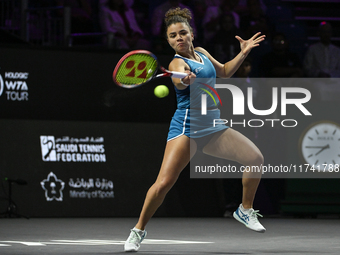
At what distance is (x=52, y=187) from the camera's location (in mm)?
8211

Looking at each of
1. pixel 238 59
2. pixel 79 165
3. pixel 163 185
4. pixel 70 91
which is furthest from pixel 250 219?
pixel 70 91

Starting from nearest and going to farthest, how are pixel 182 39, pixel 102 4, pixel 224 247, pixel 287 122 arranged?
pixel 182 39 < pixel 224 247 < pixel 287 122 < pixel 102 4

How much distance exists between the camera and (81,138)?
27.5ft

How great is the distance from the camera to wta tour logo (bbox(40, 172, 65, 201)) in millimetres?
8188

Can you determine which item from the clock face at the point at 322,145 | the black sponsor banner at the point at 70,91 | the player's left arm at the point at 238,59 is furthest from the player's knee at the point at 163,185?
the clock face at the point at 322,145

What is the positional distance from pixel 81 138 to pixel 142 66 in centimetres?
406

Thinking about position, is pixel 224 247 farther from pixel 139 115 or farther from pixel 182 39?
pixel 139 115

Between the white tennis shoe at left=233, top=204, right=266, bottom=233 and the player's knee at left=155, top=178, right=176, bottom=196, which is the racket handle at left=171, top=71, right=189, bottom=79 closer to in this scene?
the player's knee at left=155, top=178, right=176, bottom=196

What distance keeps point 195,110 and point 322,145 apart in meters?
4.67

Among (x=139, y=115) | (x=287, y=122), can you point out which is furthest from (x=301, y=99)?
(x=139, y=115)

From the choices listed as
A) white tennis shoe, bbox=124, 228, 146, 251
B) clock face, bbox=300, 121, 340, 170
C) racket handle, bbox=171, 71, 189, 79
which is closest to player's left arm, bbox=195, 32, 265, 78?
racket handle, bbox=171, 71, 189, 79

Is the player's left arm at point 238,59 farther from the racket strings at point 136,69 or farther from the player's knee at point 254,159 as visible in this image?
the player's knee at point 254,159

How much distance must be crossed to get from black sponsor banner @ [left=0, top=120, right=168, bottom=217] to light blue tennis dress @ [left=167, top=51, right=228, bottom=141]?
3.98 m

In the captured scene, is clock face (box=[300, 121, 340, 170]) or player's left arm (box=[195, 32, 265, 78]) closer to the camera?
player's left arm (box=[195, 32, 265, 78])
